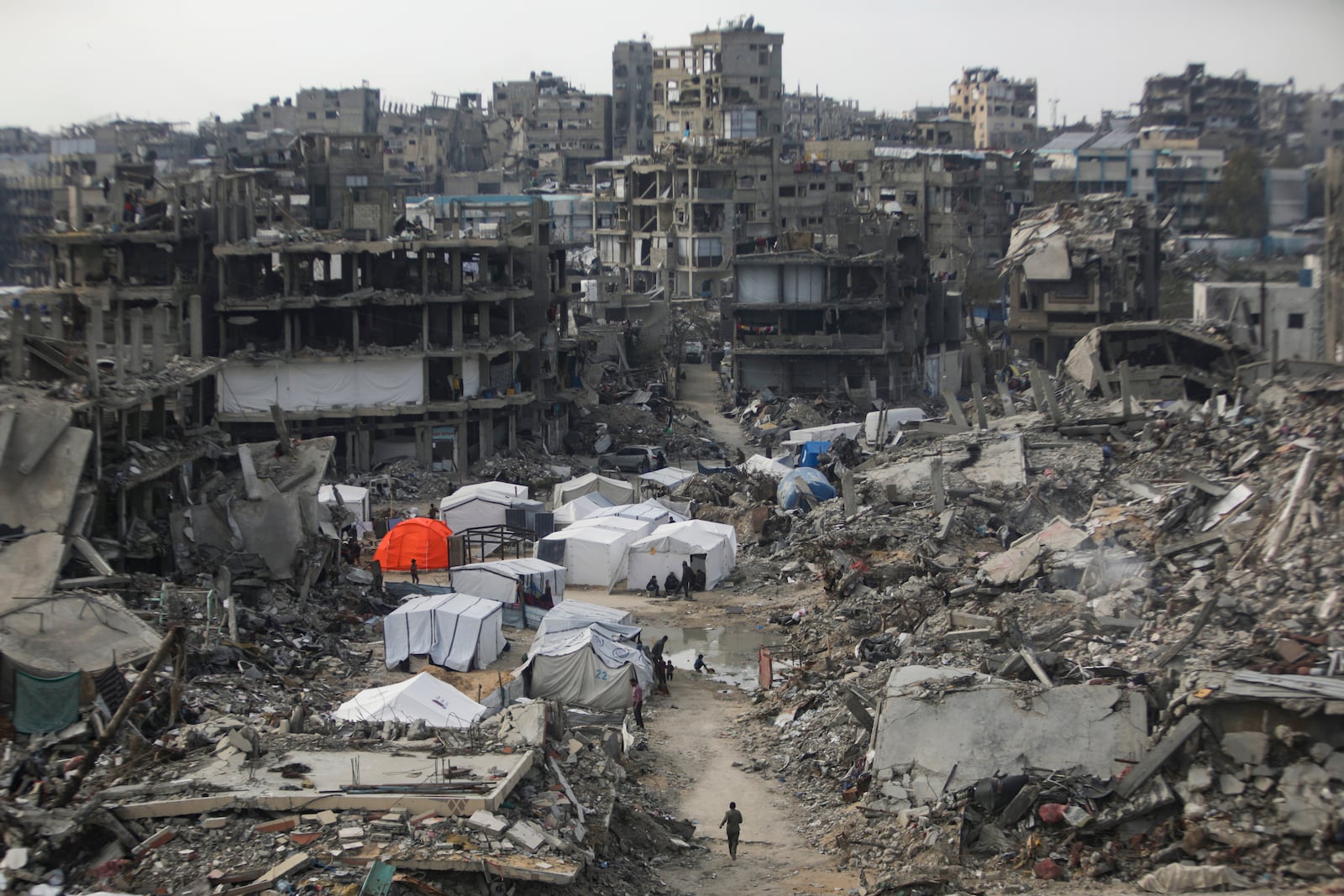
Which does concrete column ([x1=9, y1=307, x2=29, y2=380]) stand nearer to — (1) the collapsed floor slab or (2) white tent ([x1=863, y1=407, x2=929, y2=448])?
(1) the collapsed floor slab

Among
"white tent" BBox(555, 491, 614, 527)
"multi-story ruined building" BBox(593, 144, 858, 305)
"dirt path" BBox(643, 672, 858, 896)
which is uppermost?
"multi-story ruined building" BBox(593, 144, 858, 305)

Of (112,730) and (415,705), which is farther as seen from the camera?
(415,705)

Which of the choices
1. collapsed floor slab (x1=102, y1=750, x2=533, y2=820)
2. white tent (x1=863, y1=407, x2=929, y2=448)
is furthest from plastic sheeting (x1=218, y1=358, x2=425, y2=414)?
collapsed floor slab (x1=102, y1=750, x2=533, y2=820)

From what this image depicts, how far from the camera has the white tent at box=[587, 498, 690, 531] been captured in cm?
3272

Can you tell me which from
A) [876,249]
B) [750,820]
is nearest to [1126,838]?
[750,820]

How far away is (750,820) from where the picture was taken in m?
18.1

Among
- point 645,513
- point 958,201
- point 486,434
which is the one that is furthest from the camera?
point 958,201

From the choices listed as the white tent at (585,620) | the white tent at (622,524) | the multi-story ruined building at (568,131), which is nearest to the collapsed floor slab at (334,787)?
the white tent at (585,620)

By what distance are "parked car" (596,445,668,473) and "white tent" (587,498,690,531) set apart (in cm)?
877

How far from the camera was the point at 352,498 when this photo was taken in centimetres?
3462

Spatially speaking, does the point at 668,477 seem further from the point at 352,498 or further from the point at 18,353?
the point at 18,353

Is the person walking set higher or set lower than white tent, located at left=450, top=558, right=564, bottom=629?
lower

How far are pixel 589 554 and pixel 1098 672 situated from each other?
48.4 ft

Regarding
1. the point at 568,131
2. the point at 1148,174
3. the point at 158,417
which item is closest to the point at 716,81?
the point at 568,131
